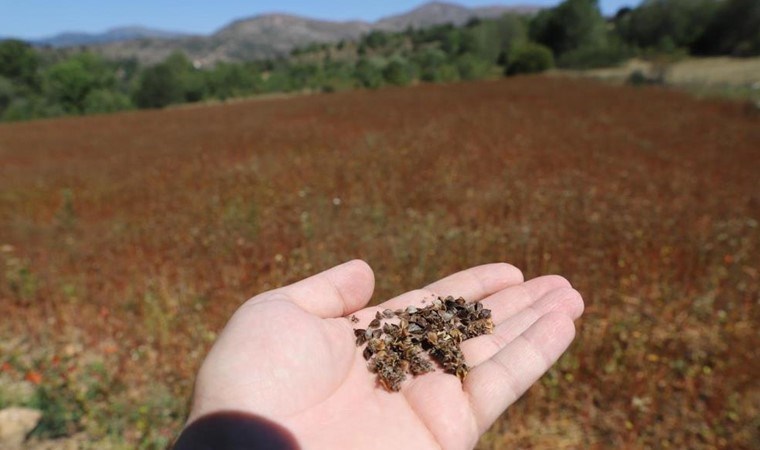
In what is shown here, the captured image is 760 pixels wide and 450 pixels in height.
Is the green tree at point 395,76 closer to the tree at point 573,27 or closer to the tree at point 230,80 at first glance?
the tree at point 230,80

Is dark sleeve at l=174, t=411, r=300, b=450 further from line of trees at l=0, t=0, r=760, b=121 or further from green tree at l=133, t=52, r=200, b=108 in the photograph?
green tree at l=133, t=52, r=200, b=108

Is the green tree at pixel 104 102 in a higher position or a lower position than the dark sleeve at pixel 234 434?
lower

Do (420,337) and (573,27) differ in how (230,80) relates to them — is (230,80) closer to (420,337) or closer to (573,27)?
(573,27)

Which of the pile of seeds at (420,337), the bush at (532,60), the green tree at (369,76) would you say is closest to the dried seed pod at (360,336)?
the pile of seeds at (420,337)

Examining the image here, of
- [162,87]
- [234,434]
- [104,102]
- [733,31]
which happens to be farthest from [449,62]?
[234,434]

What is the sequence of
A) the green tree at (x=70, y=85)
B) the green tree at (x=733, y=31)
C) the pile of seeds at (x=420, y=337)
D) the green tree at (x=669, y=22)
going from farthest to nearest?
the green tree at (x=669, y=22) < the green tree at (x=70, y=85) < the green tree at (x=733, y=31) < the pile of seeds at (x=420, y=337)

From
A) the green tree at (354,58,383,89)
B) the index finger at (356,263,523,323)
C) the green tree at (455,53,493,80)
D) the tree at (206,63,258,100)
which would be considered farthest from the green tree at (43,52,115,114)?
the index finger at (356,263,523,323)

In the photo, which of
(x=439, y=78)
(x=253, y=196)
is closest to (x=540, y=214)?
(x=253, y=196)
